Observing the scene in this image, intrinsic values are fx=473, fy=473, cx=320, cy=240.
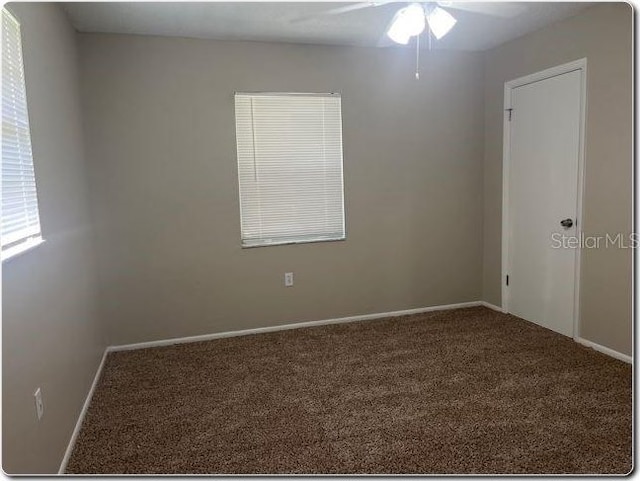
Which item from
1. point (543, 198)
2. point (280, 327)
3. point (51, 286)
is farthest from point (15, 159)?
point (543, 198)

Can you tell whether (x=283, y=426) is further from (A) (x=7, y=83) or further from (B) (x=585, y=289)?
(B) (x=585, y=289)

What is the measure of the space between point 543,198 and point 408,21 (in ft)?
6.24

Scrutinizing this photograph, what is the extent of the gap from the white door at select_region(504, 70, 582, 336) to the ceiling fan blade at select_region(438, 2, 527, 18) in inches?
24.9

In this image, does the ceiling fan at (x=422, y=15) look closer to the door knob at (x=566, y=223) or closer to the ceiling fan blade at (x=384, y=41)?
the ceiling fan blade at (x=384, y=41)

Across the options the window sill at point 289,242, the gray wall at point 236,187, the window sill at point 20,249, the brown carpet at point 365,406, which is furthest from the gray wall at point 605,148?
the window sill at point 20,249

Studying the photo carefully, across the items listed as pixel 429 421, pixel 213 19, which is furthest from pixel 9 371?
pixel 213 19

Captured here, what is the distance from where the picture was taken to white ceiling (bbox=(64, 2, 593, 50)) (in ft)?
9.60

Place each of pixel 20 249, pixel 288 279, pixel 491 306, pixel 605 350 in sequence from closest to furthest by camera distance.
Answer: pixel 20 249, pixel 605 350, pixel 288 279, pixel 491 306

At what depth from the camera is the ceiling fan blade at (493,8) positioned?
298 cm

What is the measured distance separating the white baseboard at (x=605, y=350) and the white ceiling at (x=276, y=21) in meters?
2.30

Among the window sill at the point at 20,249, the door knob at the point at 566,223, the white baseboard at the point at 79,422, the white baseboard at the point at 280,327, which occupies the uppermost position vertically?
the window sill at the point at 20,249

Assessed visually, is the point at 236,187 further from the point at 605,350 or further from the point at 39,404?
the point at 605,350

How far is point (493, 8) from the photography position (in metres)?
3.08

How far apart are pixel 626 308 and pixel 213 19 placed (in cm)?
332
